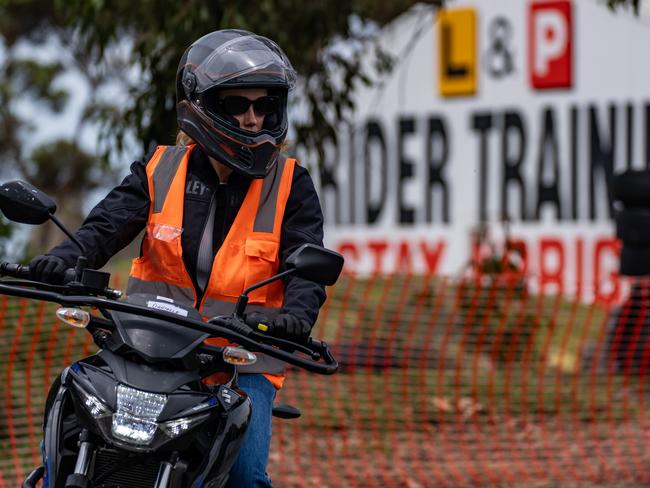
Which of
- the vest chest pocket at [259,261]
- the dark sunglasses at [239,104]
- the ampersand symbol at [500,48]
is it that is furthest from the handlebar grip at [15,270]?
the ampersand symbol at [500,48]

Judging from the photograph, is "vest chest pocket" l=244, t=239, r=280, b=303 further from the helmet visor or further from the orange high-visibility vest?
the helmet visor

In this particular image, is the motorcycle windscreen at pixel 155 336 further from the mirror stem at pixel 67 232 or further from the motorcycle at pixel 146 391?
the mirror stem at pixel 67 232

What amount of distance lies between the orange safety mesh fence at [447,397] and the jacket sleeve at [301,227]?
4290mm

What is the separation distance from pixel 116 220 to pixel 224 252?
336mm

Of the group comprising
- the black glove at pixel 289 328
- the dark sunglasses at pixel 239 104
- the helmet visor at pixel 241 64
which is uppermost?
the helmet visor at pixel 241 64

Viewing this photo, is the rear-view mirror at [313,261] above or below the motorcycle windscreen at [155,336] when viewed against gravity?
Answer: above

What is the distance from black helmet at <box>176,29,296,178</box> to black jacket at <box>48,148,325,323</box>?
0.44ft

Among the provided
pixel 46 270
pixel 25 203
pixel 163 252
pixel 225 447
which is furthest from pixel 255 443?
pixel 25 203

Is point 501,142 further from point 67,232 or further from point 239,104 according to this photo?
point 67,232

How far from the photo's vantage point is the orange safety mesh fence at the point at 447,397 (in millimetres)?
8727

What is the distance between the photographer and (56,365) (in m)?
9.28

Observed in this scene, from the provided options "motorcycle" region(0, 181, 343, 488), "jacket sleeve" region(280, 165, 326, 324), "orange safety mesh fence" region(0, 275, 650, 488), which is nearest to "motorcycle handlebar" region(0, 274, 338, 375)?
"motorcycle" region(0, 181, 343, 488)

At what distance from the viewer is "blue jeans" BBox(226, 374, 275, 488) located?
141 inches

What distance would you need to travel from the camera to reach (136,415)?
9.95ft
